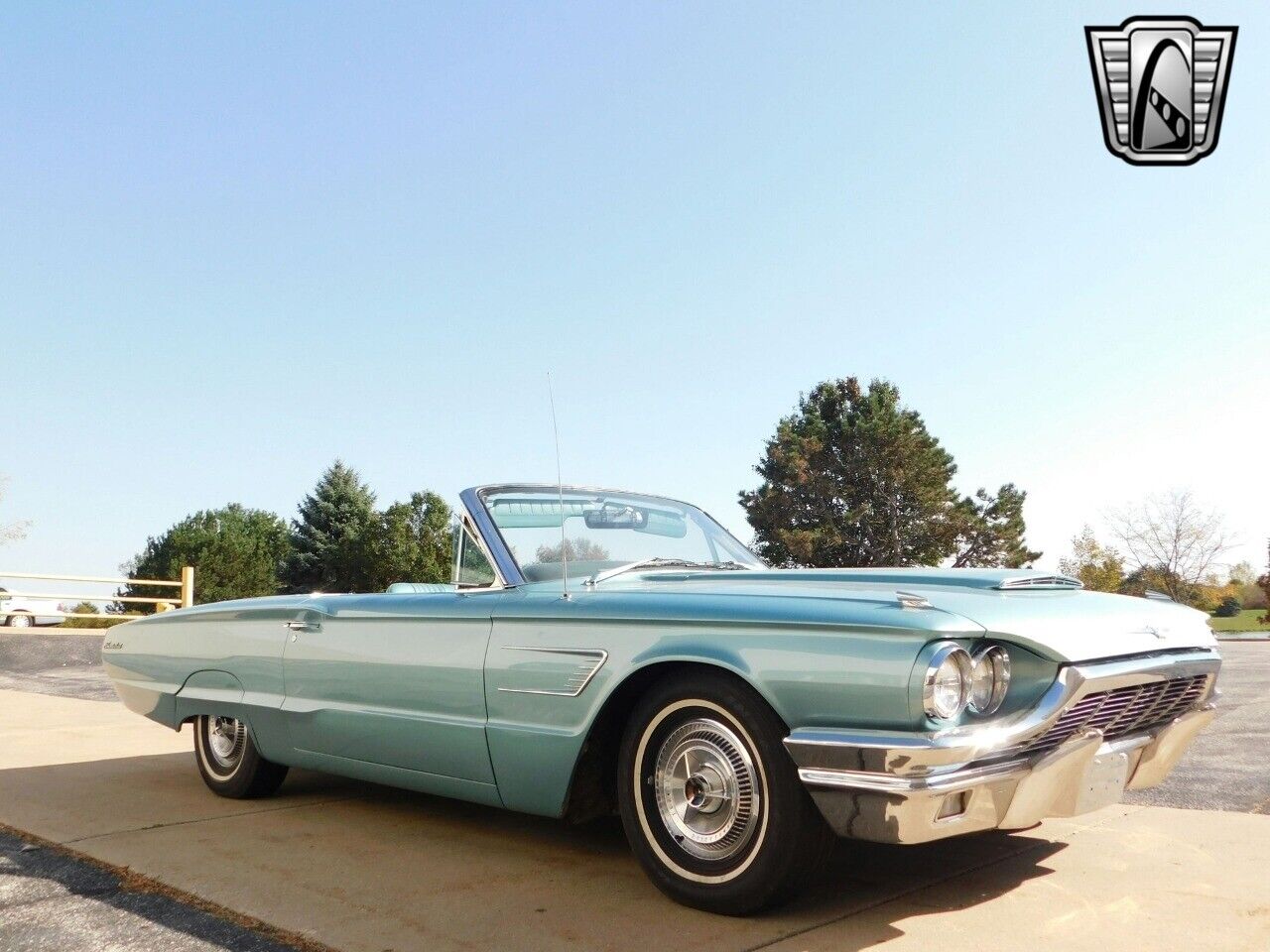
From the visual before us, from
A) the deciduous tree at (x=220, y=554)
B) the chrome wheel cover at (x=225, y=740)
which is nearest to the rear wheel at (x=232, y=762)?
the chrome wheel cover at (x=225, y=740)

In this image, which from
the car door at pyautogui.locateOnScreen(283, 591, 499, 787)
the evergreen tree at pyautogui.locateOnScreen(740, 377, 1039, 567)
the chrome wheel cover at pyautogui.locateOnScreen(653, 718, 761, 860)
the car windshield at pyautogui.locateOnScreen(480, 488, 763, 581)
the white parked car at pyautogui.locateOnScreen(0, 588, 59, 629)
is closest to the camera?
the chrome wheel cover at pyautogui.locateOnScreen(653, 718, 761, 860)

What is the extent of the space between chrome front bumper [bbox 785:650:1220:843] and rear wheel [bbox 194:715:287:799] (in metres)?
3.10

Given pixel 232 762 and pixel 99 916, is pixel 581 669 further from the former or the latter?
pixel 232 762

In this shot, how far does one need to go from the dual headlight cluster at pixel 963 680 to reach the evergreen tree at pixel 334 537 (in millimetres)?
61349

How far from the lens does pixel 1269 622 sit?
44250 mm

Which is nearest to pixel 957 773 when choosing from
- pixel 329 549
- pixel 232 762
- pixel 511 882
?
pixel 511 882

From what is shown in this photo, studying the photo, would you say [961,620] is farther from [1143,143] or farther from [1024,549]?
[1024,549]

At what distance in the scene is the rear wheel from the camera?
4.93 m

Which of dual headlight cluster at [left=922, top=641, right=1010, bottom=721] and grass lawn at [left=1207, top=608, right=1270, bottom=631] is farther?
grass lawn at [left=1207, top=608, right=1270, bottom=631]

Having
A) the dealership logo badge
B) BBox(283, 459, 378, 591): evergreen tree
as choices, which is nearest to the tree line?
BBox(283, 459, 378, 591): evergreen tree

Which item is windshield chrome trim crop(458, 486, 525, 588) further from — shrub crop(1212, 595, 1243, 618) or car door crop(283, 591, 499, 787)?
shrub crop(1212, 595, 1243, 618)

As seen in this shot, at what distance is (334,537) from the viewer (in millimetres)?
63594

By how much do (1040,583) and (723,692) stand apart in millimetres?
1191

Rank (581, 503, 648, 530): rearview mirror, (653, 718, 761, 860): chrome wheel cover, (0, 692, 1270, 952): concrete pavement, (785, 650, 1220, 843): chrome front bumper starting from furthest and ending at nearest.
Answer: (581, 503, 648, 530): rearview mirror → (653, 718, 761, 860): chrome wheel cover → (0, 692, 1270, 952): concrete pavement → (785, 650, 1220, 843): chrome front bumper
